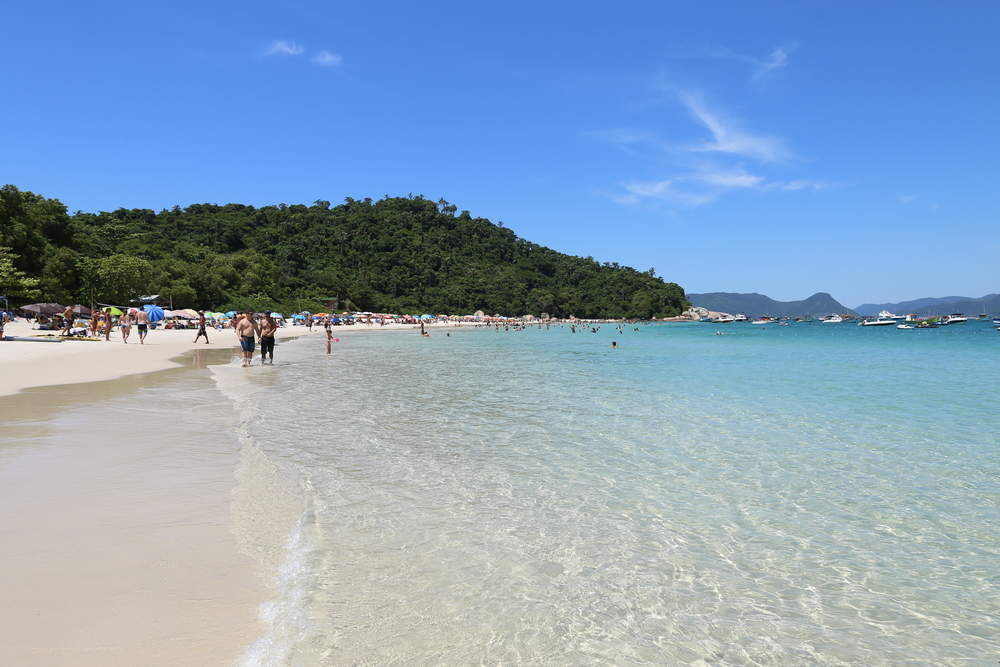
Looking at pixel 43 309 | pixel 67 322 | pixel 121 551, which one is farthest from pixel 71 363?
pixel 43 309

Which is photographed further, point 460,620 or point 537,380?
point 537,380

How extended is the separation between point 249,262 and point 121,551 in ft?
403

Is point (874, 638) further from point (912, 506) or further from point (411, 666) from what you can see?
point (912, 506)

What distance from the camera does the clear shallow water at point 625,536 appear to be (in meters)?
4.12

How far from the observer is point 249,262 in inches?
4641

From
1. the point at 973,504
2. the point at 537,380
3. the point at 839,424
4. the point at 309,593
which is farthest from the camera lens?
the point at 537,380

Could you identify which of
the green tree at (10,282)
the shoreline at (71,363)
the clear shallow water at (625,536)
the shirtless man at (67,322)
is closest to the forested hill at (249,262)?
the green tree at (10,282)

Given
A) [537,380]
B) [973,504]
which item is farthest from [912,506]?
[537,380]

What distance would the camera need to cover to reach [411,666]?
365cm

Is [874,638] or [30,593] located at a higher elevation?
[30,593]

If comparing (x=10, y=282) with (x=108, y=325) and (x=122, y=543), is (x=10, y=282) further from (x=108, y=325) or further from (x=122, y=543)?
(x=122, y=543)

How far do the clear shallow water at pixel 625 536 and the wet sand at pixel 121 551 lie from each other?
17.2 inches

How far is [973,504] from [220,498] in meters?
9.12

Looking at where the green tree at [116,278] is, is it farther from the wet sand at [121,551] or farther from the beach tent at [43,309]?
the wet sand at [121,551]
